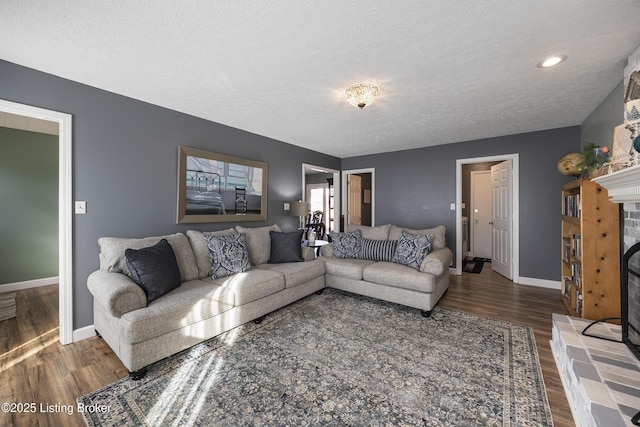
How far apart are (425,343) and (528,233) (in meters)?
3.05

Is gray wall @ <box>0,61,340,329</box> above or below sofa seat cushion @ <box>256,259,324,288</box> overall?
above

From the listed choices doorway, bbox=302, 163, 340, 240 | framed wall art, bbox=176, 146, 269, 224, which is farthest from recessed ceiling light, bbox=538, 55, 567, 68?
doorway, bbox=302, 163, 340, 240

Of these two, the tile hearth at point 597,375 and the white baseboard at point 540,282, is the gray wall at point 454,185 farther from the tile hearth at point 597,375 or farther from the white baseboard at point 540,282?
the tile hearth at point 597,375

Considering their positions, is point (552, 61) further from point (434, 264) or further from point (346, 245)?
point (346, 245)

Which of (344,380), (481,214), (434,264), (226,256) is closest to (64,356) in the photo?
(226,256)

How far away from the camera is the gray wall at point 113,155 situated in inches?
91.4

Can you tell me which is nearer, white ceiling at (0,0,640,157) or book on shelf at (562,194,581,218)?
white ceiling at (0,0,640,157)

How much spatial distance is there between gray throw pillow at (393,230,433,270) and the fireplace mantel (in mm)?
1763

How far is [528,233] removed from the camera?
407cm

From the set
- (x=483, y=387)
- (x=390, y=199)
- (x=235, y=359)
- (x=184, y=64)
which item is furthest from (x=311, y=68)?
(x=390, y=199)

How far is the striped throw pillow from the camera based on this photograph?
371cm

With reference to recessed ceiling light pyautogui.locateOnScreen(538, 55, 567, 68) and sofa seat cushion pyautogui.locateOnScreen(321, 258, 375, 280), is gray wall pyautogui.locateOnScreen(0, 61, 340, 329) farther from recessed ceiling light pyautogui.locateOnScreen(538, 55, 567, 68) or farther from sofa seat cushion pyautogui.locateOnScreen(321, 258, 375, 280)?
recessed ceiling light pyautogui.locateOnScreen(538, 55, 567, 68)

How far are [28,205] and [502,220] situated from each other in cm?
774

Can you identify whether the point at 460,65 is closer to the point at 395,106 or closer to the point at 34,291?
the point at 395,106
